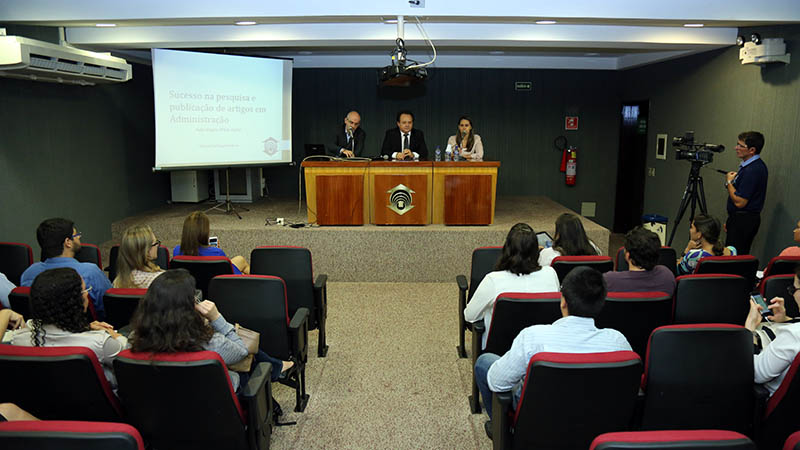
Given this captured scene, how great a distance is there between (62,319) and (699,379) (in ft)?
8.22

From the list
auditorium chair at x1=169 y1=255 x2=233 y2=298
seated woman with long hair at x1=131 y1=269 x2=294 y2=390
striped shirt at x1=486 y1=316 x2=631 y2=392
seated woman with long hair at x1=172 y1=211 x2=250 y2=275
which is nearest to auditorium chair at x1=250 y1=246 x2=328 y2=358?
seated woman with long hair at x1=172 y1=211 x2=250 y2=275

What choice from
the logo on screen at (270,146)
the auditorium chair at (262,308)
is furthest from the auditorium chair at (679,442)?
the logo on screen at (270,146)

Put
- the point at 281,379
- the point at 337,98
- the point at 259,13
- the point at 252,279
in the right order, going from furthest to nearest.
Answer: the point at 337,98 → the point at 259,13 → the point at 281,379 → the point at 252,279

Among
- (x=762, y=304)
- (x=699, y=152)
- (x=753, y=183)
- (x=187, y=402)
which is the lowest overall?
(x=187, y=402)

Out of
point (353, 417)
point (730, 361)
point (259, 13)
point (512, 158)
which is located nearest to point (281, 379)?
point (353, 417)

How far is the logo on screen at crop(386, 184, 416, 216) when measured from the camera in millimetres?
5973

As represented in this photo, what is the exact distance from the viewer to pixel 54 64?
4945 millimetres

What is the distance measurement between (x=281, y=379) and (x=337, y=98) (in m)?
6.42

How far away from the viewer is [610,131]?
9047 mm

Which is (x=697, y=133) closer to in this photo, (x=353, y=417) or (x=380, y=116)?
(x=380, y=116)

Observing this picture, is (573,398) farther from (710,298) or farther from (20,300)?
(20,300)

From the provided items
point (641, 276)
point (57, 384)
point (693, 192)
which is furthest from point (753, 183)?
point (57, 384)

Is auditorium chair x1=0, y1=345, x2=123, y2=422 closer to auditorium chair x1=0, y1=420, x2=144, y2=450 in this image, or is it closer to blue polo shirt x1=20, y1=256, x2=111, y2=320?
auditorium chair x1=0, y1=420, x2=144, y2=450

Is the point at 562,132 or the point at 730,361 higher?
the point at 562,132
